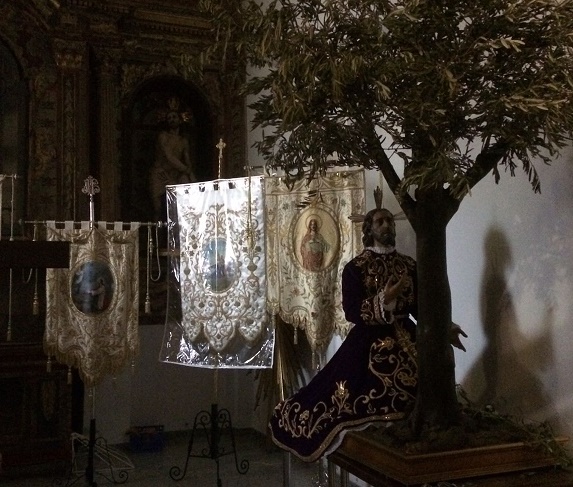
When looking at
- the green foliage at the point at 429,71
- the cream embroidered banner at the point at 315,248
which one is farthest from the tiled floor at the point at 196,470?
the green foliage at the point at 429,71

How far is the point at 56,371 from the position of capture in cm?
520

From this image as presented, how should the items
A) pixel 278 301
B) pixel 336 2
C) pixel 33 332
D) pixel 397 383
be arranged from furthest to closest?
1. pixel 33 332
2. pixel 278 301
3. pixel 397 383
4. pixel 336 2

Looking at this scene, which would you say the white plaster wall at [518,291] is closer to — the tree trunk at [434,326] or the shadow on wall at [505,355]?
the shadow on wall at [505,355]

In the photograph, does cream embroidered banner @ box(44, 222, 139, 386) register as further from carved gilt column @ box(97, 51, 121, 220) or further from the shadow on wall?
the shadow on wall

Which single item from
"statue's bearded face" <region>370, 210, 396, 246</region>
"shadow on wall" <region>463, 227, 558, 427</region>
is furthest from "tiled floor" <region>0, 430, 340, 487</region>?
"statue's bearded face" <region>370, 210, 396, 246</region>

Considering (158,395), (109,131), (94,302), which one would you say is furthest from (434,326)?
(109,131)

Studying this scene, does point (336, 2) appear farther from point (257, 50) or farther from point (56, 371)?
point (56, 371)

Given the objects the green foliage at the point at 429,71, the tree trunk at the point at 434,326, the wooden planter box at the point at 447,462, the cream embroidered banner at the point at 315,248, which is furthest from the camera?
the cream embroidered banner at the point at 315,248

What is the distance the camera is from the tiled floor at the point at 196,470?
4941mm

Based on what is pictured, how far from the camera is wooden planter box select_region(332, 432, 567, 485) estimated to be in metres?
2.27

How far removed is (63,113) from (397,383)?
14.7 feet

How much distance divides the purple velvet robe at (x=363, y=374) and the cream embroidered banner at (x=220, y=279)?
1742 mm

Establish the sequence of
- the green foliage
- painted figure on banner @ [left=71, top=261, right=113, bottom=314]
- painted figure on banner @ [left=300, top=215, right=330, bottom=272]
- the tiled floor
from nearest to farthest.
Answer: the green foliage, painted figure on banner @ [left=300, top=215, right=330, bottom=272], the tiled floor, painted figure on banner @ [left=71, top=261, right=113, bottom=314]

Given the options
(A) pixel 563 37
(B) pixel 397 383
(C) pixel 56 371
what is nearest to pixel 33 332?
(C) pixel 56 371
